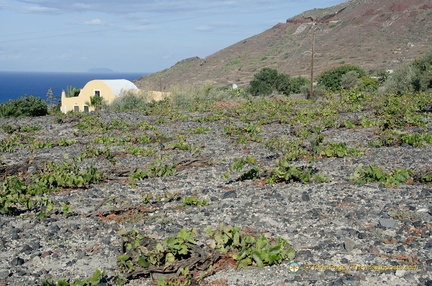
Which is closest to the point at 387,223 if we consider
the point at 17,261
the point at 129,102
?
the point at 17,261

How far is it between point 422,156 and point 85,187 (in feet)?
20.1

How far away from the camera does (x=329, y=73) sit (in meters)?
48.4

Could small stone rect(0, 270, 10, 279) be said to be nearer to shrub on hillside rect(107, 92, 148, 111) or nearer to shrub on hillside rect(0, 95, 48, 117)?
shrub on hillside rect(0, 95, 48, 117)

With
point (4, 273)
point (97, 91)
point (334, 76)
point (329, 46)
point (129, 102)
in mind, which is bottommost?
point (4, 273)

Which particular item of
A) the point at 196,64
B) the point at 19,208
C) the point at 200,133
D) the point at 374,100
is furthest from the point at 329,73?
the point at 196,64

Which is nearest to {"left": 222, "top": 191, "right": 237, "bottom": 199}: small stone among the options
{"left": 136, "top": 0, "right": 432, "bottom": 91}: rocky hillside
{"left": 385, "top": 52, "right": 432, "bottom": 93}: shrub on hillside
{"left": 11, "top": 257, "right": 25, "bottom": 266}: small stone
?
{"left": 11, "top": 257, "right": 25, "bottom": 266}: small stone

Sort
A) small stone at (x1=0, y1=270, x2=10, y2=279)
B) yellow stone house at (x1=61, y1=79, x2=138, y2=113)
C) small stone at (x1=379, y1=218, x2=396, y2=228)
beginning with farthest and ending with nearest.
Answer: yellow stone house at (x1=61, y1=79, x2=138, y2=113) < small stone at (x1=379, y1=218, x2=396, y2=228) < small stone at (x1=0, y1=270, x2=10, y2=279)

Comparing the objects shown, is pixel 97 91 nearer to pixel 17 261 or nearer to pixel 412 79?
pixel 412 79

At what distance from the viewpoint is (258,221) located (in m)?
5.79

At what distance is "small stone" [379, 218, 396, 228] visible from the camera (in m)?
5.28

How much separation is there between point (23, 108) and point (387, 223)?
2290cm

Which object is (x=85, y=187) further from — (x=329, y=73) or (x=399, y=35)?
(x=399, y=35)

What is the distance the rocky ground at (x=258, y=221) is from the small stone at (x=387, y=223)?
0.01 meters

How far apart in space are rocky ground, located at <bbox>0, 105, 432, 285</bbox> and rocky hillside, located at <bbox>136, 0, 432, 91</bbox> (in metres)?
56.3
